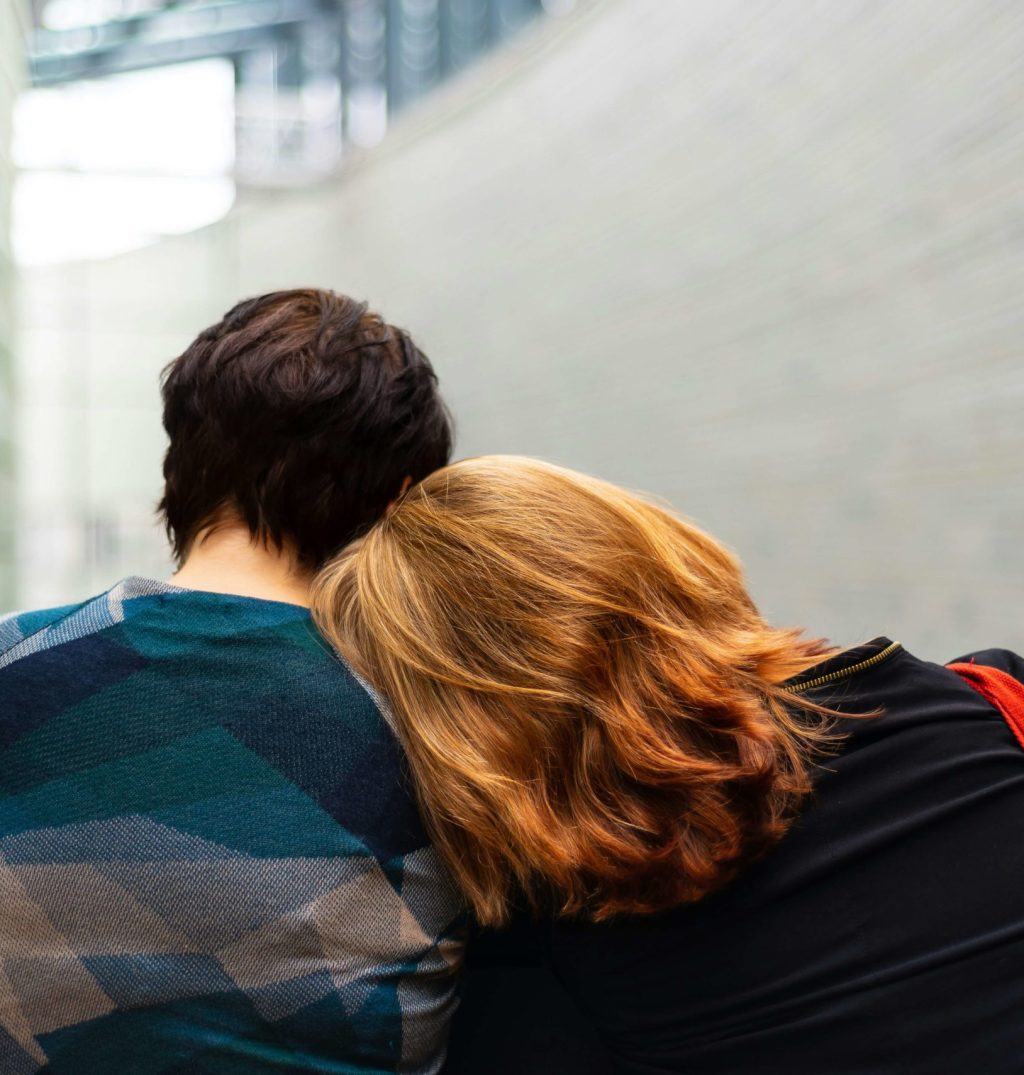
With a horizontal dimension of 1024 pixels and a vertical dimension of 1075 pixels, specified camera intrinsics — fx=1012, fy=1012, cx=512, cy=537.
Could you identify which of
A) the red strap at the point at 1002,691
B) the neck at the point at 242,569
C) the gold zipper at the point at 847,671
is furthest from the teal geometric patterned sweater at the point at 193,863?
the red strap at the point at 1002,691

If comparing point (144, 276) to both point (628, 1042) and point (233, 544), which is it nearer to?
point (233, 544)

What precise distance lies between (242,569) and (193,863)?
0.28 meters

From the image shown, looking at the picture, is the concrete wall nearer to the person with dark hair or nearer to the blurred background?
the blurred background

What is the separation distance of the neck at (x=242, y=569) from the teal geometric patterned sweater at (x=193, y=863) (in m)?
0.12

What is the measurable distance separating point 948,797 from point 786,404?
4.74ft

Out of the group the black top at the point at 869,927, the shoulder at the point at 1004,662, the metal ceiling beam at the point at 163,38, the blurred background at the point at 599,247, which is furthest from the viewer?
the metal ceiling beam at the point at 163,38

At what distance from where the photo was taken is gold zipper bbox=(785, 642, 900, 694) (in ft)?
2.59

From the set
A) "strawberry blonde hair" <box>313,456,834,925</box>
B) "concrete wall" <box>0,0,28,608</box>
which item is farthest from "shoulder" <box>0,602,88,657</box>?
"concrete wall" <box>0,0,28,608</box>

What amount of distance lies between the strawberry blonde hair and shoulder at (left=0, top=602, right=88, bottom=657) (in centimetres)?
22

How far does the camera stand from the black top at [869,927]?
2.42 ft

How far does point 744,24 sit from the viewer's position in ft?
7.38

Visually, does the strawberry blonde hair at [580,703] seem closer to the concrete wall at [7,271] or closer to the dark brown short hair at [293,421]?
the dark brown short hair at [293,421]

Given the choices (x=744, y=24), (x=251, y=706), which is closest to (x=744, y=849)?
(x=251, y=706)

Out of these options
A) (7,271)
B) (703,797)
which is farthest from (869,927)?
(7,271)
